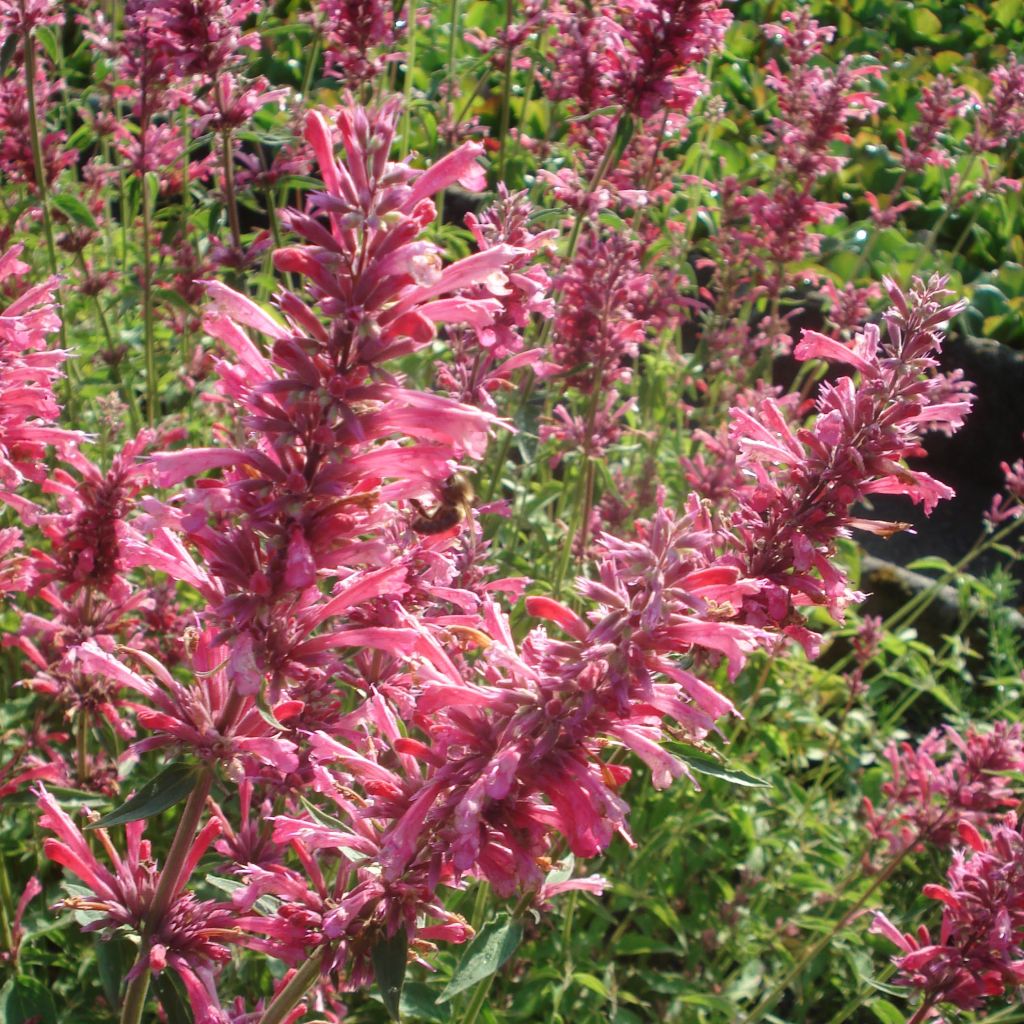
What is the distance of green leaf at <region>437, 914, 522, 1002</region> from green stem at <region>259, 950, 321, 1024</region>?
0.23 metres

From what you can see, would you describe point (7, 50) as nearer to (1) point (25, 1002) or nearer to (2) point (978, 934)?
(1) point (25, 1002)

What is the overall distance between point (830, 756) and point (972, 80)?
10.8 metres

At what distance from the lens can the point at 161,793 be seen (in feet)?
5.70

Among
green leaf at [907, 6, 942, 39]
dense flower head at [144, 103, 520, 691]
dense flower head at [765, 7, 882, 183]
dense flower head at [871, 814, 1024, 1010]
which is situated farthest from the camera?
green leaf at [907, 6, 942, 39]

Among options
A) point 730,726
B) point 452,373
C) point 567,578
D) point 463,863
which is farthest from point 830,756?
point 463,863

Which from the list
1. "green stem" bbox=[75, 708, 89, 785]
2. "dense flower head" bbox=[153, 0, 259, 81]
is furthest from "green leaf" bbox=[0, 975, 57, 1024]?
"dense flower head" bbox=[153, 0, 259, 81]

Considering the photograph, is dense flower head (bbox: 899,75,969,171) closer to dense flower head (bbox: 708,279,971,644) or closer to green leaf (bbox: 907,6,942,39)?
dense flower head (bbox: 708,279,971,644)

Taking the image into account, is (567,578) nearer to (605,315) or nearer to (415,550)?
(605,315)

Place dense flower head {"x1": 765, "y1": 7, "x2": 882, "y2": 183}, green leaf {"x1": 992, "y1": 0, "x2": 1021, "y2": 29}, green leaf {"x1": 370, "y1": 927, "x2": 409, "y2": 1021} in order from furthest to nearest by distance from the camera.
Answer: green leaf {"x1": 992, "y1": 0, "x2": 1021, "y2": 29} < dense flower head {"x1": 765, "y1": 7, "x2": 882, "y2": 183} < green leaf {"x1": 370, "y1": 927, "x2": 409, "y2": 1021}

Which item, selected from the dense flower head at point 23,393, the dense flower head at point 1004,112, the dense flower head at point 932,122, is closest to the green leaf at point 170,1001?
the dense flower head at point 23,393

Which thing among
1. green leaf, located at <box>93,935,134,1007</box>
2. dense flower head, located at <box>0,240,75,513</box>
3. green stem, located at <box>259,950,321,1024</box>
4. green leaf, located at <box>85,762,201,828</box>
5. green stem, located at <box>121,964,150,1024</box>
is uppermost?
dense flower head, located at <box>0,240,75,513</box>

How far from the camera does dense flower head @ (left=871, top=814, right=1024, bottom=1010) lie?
8.82 feet

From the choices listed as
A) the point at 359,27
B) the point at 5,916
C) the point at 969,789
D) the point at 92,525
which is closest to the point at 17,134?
the point at 359,27

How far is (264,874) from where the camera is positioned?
1804mm
